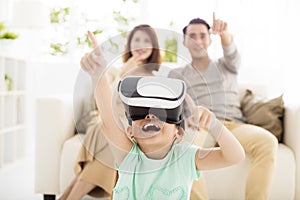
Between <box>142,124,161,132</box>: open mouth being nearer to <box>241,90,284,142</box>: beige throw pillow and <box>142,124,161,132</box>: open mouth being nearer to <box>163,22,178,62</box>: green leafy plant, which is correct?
<box>163,22,178,62</box>: green leafy plant

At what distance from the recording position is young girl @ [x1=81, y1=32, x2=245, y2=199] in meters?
1.16

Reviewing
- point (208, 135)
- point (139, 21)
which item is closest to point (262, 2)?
point (139, 21)

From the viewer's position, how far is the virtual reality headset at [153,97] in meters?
1.11

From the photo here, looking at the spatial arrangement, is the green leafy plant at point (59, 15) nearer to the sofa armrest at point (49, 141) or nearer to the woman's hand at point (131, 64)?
the sofa armrest at point (49, 141)

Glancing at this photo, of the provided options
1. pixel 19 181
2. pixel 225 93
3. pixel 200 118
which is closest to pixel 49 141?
pixel 19 181

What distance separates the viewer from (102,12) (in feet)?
13.0

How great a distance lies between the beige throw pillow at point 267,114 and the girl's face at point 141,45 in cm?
147

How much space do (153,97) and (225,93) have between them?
3.23 feet

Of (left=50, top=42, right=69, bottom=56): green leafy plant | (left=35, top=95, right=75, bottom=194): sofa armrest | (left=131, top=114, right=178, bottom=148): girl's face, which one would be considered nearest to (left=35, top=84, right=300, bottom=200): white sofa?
(left=35, top=95, right=75, bottom=194): sofa armrest

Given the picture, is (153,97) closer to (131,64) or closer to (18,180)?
(131,64)

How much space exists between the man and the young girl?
0.08 m

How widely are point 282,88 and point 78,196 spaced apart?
1843 mm

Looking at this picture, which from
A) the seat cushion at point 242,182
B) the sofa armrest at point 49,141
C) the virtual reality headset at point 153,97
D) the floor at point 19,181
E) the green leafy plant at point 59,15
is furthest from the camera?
the green leafy plant at point 59,15

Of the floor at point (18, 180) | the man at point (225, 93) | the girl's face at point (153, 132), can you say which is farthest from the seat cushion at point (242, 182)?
the girl's face at point (153, 132)
